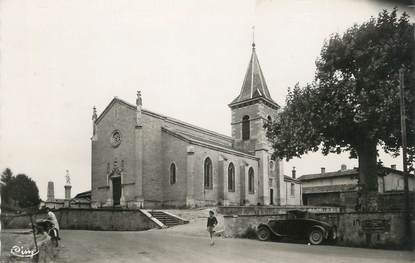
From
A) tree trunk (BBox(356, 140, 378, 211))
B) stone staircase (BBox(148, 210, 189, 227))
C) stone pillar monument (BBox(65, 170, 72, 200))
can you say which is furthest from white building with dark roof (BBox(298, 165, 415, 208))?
stone pillar monument (BBox(65, 170, 72, 200))

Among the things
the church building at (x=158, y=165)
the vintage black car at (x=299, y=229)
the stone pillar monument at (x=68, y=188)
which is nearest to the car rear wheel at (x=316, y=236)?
the vintage black car at (x=299, y=229)

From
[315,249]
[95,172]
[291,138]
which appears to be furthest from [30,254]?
[95,172]

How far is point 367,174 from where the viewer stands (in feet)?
69.1

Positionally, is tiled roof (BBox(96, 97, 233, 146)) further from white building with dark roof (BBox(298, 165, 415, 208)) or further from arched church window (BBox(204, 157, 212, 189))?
white building with dark roof (BBox(298, 165, 415, 208))

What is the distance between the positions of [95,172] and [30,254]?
89.5ft

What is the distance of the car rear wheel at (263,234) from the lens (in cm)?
1827

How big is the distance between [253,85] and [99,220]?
26069 millimetres

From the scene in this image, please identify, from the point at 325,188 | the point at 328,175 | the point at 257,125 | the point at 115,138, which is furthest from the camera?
the point at 328,175

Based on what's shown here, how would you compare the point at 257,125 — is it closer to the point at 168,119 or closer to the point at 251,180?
the point at 251,180

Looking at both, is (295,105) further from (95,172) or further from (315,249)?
(95,172)

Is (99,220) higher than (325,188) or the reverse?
the reverse

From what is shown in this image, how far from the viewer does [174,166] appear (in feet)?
115

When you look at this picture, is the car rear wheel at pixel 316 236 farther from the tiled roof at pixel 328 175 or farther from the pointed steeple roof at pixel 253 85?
the tiled roof at pixel 328 175

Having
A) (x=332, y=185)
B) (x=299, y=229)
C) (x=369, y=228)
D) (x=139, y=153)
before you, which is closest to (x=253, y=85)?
(x=139, y=153)
